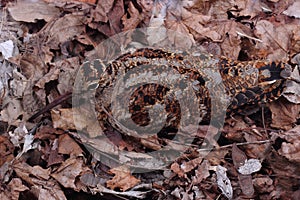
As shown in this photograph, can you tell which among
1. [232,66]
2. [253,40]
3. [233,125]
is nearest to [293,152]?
[233,125]

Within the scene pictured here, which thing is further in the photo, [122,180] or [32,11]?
[32,11]

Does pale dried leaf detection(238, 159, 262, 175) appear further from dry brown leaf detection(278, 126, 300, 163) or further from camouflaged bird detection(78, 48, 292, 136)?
camouflaged bird detection(78, 48, 292, 136)

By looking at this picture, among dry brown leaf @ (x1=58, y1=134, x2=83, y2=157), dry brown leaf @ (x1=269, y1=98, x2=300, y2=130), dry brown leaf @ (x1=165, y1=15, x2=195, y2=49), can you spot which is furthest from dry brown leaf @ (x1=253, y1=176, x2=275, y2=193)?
dry brown leaf @ (x1=58, y1=134, x2=83, y2=157)

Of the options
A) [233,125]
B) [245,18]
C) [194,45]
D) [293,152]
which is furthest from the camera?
[245,18]

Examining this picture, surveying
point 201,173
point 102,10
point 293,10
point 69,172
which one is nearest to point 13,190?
point 69,172

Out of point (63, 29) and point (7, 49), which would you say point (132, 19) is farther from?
point (7, 49)

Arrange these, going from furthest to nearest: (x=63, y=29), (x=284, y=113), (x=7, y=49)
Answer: (x=63, y=29) < (x=7, y=49) < (x=284, y=113)

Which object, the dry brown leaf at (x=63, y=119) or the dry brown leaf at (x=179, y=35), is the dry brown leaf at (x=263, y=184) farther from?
the dry brown leaf at (x=63, y=119)

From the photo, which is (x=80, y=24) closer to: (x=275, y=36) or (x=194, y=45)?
(x=194, y=45)
